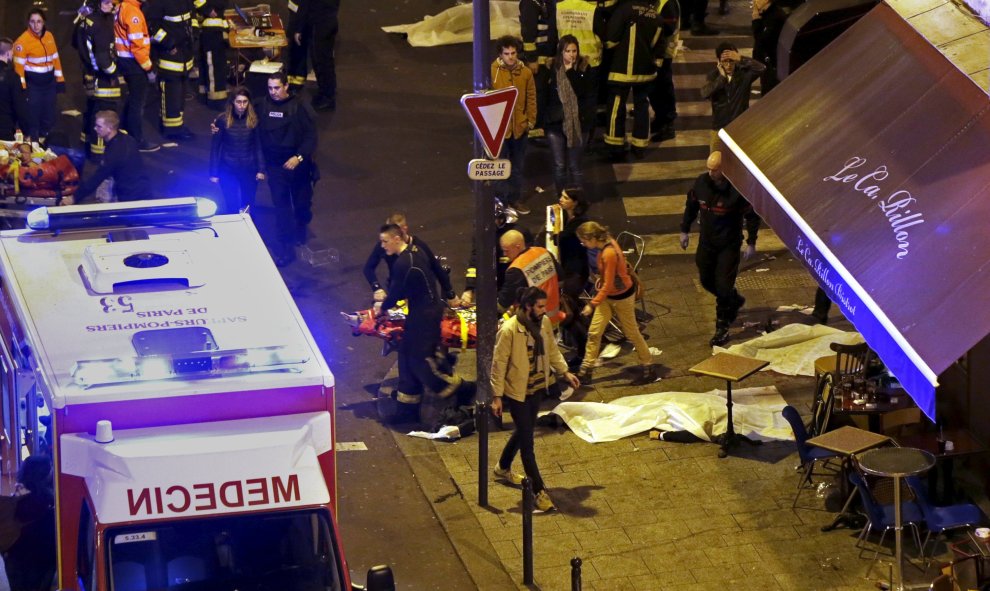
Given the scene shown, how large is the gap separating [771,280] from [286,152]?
5560 millimetres

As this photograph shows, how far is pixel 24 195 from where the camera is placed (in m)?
18.5

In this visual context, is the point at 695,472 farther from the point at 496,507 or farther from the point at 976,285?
the point at 976,285

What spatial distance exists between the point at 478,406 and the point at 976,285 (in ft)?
14.7

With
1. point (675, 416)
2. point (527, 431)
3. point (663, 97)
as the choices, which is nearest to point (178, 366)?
point (527, 431)

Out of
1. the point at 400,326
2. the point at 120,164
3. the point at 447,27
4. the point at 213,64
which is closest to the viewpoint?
the point at 400,326

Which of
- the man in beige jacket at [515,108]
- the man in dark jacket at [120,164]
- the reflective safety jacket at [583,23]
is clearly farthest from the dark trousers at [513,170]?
the man in dark jacket at [120,164]

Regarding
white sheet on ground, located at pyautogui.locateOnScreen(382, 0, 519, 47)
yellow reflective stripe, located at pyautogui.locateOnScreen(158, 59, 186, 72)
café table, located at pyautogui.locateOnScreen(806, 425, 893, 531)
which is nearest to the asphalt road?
white sheet on ground, located at pyautogui.locateOnScreen(382, 0, 519, 47)

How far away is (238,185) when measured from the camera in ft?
60.3

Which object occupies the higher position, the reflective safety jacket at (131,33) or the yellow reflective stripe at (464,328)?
the reflective safety jacket at (131,33)

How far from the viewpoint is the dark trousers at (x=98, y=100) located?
20.8 meters

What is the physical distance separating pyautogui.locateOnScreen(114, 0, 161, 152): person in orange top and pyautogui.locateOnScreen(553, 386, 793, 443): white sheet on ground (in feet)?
27.9

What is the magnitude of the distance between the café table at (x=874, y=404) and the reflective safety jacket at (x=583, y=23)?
768cm

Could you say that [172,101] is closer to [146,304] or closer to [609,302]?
[609,302]

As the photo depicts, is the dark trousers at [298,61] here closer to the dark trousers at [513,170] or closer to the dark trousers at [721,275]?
the dark trousers at [513,170]
